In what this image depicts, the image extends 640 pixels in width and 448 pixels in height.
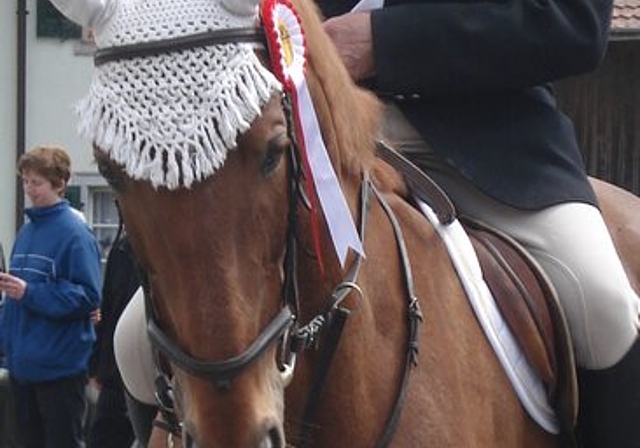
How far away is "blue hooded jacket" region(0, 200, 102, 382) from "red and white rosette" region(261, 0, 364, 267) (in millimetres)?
6307

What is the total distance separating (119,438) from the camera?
7301 millimetres

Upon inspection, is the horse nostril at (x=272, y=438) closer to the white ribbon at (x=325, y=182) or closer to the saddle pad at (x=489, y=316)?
the white ribbon at (x=325, y=182)

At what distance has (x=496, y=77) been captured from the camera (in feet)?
13.1

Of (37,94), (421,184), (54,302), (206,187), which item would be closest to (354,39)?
(421,184)

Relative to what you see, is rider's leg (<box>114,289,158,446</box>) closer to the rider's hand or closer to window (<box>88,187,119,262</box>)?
the rider's hand

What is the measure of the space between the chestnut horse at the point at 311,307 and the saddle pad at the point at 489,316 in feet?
0.08

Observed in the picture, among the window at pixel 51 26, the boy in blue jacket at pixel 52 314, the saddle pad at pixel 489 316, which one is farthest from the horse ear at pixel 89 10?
the window at pixel 51 26

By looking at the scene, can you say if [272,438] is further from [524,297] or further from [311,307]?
[524,297]

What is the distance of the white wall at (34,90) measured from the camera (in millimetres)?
19188

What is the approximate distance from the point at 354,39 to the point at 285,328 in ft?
3.37

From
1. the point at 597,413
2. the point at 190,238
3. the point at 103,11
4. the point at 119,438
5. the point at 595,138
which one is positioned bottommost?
the point at 595,138

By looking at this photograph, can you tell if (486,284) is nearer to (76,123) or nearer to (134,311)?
(134,311)

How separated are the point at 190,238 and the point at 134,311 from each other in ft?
3.10

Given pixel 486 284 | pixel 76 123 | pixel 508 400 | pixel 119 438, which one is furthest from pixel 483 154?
pixel 119 438
